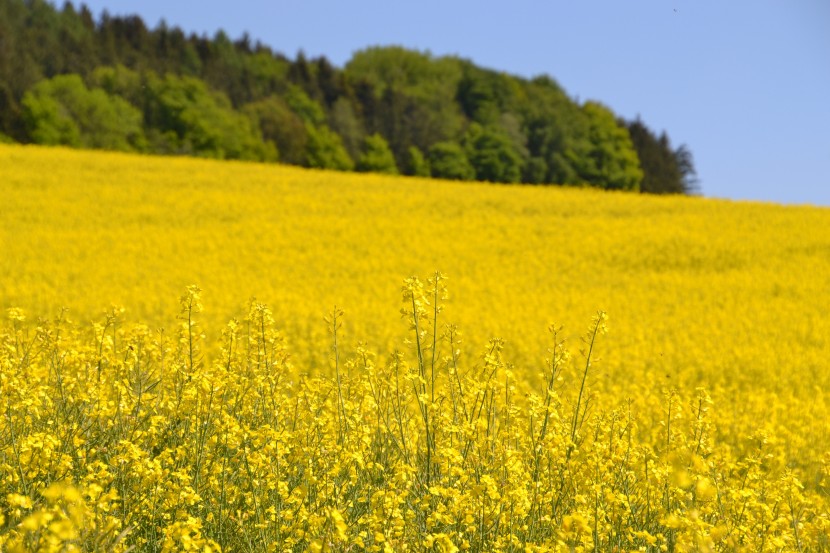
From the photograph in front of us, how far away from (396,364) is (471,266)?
12.9 metres

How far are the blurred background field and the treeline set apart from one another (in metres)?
13.8

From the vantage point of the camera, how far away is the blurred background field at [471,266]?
34.3ft

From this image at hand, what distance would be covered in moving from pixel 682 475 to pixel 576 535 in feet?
4.94

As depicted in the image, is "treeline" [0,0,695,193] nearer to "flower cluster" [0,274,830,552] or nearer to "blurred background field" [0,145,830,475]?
"blurred background field" [0,145,830,475]

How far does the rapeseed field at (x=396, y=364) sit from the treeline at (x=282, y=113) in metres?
12.3

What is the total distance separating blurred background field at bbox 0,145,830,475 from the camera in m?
10.5

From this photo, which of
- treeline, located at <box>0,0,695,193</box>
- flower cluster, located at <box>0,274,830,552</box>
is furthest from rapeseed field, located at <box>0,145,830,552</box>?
treeline, located at <box>0,0,695,193</box>

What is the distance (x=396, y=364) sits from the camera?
4.64m

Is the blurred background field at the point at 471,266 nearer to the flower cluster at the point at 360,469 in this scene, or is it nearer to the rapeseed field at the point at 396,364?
the rapeseed field at the point at 396,364

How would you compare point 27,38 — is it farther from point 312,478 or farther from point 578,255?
point 312,478

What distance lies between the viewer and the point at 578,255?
1884 centimetres

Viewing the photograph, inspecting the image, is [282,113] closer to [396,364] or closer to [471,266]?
[471,266]

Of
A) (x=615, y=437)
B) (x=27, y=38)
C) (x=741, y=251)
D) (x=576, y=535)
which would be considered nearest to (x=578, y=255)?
(x=741, y=251)

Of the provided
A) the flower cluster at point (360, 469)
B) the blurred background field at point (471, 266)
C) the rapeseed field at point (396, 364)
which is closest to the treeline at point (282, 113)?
the rapeseed field at point (396, 364)
